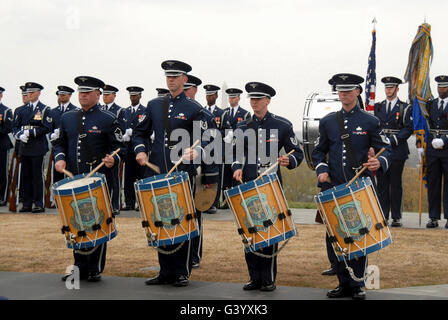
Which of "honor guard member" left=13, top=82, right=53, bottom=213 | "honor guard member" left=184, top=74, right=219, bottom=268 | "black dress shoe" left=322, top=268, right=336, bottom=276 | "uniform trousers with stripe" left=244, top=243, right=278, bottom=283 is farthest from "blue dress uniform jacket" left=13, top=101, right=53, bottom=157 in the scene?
"uniform trousers with stripe" left=244, top=243, right=278, bottom=283

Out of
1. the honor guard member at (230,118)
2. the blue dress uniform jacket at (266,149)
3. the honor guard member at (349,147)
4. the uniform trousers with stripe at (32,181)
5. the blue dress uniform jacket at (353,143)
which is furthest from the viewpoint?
the honor guard member at (230,118)

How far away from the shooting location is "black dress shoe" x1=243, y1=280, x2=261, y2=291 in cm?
716

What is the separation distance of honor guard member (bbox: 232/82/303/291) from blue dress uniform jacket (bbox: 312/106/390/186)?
0.45 m

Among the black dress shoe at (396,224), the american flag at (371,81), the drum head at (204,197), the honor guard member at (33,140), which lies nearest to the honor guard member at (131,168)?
the honor guard member at (33,140)

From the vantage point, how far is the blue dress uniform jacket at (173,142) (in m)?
7.45

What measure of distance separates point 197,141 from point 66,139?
1577 mm

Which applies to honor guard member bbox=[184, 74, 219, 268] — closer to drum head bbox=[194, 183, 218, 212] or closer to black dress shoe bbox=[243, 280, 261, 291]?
drum head bbox=[194, 183, 218, 212]

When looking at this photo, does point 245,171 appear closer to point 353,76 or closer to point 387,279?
point 353,76

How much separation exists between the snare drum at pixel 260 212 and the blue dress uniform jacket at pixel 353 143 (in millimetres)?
566

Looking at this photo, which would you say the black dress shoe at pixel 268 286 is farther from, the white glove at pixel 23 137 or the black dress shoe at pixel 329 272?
the white glove at pixel 23 137

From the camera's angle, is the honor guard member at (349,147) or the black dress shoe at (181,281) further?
the black dress shoe at (181,281)

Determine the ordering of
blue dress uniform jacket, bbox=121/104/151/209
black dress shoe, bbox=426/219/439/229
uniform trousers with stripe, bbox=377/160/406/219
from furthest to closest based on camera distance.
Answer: blue dress uniform jacket, bbox=121/104/151/209, uniform trousers with stripe, bbox=377/160/406/219, black dress shoe, bbox=426/219/439/229
